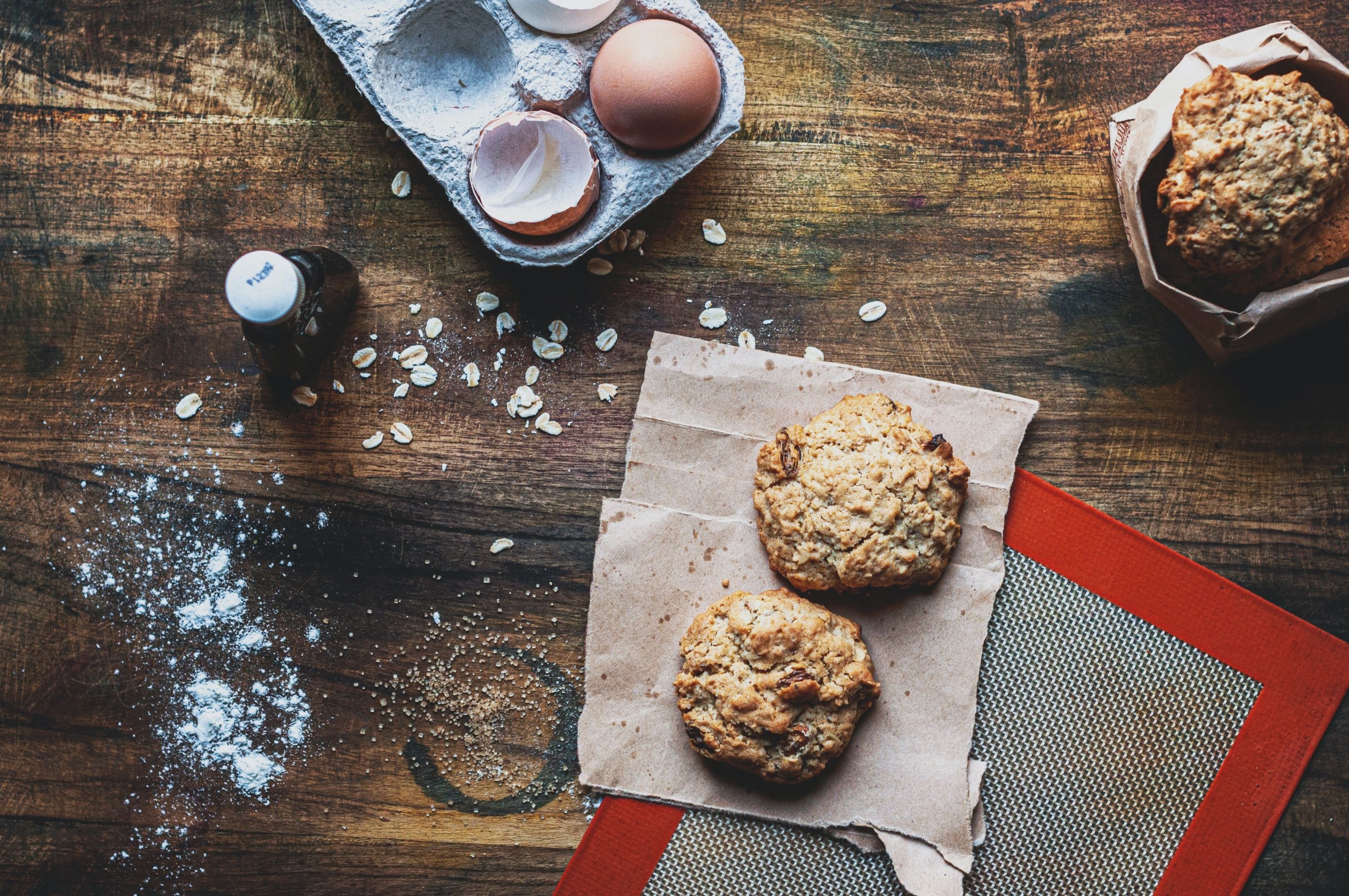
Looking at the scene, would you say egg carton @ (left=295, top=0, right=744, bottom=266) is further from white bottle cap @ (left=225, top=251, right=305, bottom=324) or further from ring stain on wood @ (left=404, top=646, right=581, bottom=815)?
ring stain on wood @ (left=404, top=646, right=581, bottom=815)

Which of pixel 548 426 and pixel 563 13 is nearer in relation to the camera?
pixel 563 13

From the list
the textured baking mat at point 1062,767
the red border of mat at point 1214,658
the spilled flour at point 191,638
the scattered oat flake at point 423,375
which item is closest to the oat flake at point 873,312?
the red border of mat at point 1214,658

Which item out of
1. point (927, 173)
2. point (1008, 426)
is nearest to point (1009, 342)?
point (1008, 426)

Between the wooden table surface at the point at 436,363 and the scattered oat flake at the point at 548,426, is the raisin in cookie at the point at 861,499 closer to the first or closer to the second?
the wooden table surface at the point at 436,363

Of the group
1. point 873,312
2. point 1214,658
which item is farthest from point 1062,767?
point 873,312

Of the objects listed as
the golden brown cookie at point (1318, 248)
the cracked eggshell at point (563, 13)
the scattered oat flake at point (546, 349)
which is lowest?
the scattered oat flake at point (546, 349)

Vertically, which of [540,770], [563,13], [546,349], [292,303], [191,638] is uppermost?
[563,13]

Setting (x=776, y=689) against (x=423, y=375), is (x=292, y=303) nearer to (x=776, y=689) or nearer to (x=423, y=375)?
(x=423, y=375)
